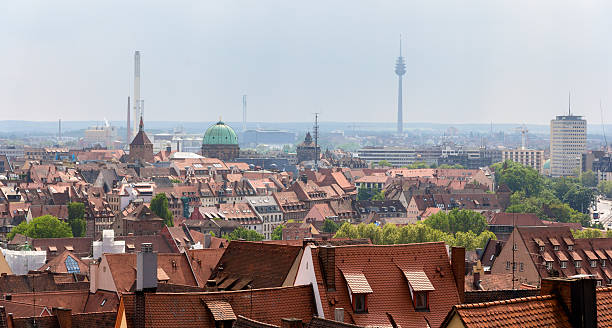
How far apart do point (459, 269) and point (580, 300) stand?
20211 mm

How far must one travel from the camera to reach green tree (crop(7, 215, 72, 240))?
150625 mm

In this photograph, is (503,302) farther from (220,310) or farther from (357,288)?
(357,288)

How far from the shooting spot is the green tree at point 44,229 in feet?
494

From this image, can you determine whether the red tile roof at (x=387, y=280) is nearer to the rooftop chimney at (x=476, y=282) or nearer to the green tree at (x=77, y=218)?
the rooftop chimney at (x=476, y=282)

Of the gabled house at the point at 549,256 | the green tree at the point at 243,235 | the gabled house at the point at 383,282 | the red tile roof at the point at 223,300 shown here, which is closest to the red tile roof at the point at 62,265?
the gabled house at the point at 549,256

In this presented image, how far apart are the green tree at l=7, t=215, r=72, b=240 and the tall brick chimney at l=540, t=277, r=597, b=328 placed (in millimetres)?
128527

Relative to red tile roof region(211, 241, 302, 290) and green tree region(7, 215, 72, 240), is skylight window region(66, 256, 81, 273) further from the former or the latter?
green tree region(7, 215, 72, 240)

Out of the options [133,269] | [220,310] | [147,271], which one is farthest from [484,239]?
[147,271]

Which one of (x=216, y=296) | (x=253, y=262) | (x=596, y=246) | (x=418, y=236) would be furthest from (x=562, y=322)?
(x=418, y=236)

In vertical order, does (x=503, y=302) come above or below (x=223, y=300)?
above

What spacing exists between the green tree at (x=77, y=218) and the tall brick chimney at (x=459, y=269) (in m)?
123

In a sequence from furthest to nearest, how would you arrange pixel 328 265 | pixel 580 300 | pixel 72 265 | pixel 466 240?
pixel 466 240, pixel 72 265, pixel 328 265, pixel 580 300

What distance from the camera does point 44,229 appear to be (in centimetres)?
15188

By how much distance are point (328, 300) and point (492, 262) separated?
2271 inches
